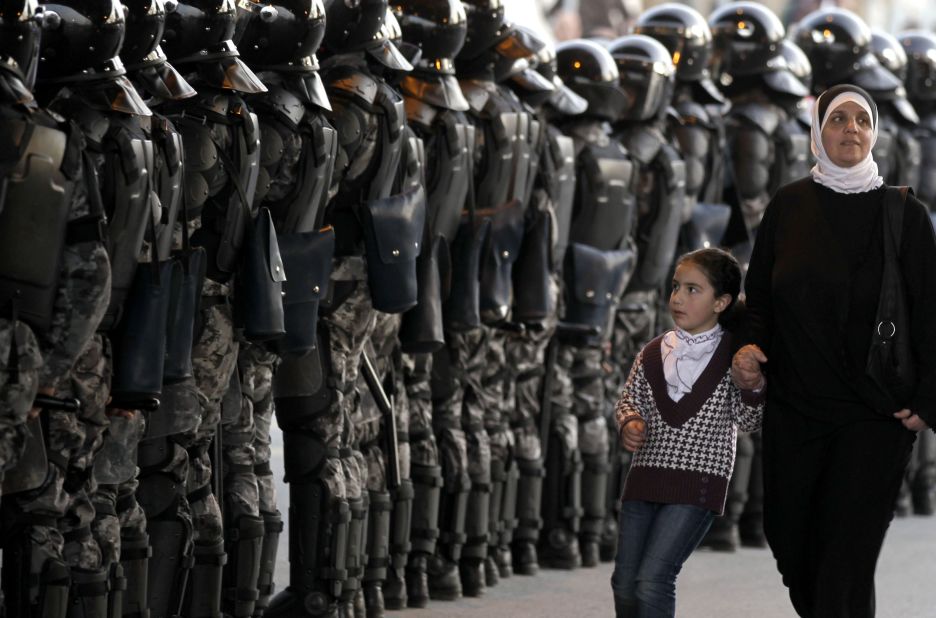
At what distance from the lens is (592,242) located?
30.9ft

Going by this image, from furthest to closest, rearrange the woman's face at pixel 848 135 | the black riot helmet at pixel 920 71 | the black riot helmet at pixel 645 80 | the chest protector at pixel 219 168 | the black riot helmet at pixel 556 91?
the black riot helmet at pixel 920 71 → the black riot helmet at pixel 645 80 → the black riot helmet at pixel 556 91 → the chest protector at pixel 219 168 → the woman's face at pixel 848 135

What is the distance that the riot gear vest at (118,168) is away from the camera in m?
5.55

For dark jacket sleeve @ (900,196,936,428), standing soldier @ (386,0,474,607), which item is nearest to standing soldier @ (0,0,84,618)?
dark jacket sleeve @ (900,196,936,428)

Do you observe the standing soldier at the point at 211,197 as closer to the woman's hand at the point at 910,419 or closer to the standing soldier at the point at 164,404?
the standing soldier at the point at 164,404

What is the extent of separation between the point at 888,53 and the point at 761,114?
5.66ft

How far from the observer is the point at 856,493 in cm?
573

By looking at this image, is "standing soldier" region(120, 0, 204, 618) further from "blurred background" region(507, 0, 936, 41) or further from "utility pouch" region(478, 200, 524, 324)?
"blurred background" region(507, 0, 936, 41)

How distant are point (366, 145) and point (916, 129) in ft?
20.5

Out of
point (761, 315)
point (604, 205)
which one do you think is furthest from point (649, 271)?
point (761, 315)

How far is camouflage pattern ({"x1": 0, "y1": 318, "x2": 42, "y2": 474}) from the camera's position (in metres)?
5.11

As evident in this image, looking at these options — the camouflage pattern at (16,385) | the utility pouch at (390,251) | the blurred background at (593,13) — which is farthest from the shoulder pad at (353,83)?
the blurred background at (593,13)

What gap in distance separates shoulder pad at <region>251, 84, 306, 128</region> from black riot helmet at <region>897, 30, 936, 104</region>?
6828mm

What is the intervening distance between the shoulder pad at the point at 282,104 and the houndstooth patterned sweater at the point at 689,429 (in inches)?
55.1

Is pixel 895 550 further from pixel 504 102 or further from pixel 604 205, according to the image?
pixel 504 102
